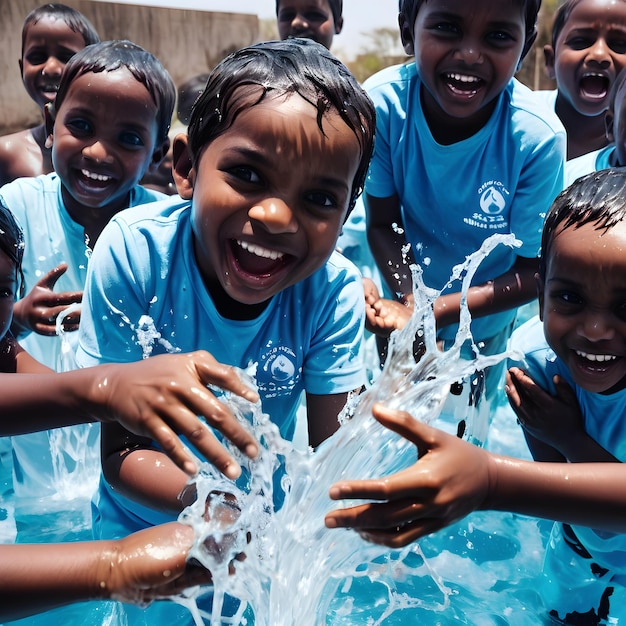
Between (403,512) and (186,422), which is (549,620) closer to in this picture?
(403,512)

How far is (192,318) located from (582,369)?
1.29 m

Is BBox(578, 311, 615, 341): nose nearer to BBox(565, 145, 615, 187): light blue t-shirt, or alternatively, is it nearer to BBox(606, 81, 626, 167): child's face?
BBox(606, 81, 626, 167): child's face

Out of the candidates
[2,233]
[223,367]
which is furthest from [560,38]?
[223,367]

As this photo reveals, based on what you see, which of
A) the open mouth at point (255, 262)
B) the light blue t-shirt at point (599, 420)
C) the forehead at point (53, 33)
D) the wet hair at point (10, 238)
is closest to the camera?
the open mouth at point (255, 262)

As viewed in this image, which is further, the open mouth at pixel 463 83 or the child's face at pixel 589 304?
the open mouth at pixel 463 83

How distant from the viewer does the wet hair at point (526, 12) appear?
3.40 m

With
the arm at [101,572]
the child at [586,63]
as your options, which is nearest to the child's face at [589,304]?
the arm at [101,572]

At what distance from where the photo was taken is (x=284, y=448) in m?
2.18

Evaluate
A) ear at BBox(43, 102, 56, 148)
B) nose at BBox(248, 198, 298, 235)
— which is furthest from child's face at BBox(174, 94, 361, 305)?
ear at BBox(43, 102, 56, 148)

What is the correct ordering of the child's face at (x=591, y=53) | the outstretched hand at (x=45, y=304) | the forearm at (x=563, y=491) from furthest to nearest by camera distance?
the child's face at (x=591, y=53)
the outstretched hand at (x=45, y=304)
the forearm at (x=563, y=491)

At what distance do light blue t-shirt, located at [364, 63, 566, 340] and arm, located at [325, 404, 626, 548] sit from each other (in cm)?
171

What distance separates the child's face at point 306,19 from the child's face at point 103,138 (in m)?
2.17

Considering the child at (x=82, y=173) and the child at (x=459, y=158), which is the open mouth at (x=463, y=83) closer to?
the child at (x=459, y=158)

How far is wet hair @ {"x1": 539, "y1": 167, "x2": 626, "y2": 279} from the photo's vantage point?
2543mm
